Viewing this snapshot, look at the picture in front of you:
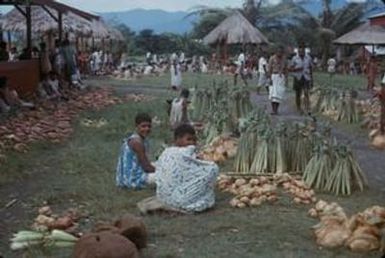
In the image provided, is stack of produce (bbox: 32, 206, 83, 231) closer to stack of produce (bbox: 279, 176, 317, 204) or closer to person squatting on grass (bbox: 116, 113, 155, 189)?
person squatting on grass (bbox: 116, 113, 155, 189)

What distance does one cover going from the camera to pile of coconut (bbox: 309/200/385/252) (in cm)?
610

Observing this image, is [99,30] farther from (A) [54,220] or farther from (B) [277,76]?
(A) [54,220]

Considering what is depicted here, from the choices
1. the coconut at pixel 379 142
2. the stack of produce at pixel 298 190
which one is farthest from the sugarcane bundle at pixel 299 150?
the coconut at pixel 379 142

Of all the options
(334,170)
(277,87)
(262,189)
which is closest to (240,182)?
(262,189)

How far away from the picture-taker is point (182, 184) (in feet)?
24.6

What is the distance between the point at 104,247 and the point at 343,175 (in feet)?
13.1

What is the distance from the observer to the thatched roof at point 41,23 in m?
30.5

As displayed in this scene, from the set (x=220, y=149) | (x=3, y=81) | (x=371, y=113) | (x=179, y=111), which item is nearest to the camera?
(x=220, y=149)

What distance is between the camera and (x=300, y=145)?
367 inches

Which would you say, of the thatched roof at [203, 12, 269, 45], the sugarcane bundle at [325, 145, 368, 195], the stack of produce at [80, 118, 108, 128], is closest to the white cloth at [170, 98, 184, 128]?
the stack of produce at [80, 118, 108, 128]

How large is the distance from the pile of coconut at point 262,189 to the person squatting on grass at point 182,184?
16.1 inches

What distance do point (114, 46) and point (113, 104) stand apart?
1191 inches

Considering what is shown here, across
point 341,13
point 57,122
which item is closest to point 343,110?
point 57,122

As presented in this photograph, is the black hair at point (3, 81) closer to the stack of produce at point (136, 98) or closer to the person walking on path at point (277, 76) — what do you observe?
the person walking on path at point (277, 76)
